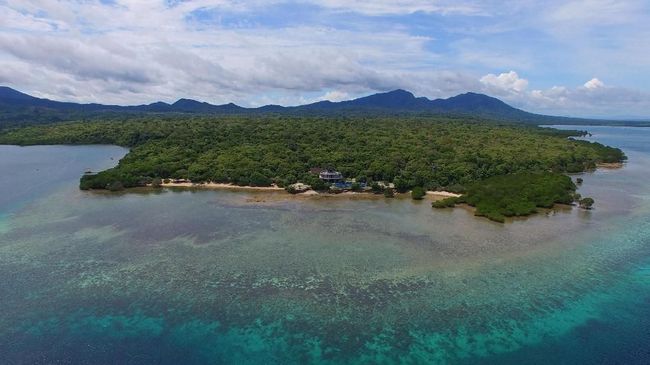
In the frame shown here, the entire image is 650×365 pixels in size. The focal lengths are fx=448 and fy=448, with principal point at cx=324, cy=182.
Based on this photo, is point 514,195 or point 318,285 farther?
point 514,195

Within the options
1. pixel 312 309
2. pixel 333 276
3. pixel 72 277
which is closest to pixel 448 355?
pixel 312 309

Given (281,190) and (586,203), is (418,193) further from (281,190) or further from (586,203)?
(586,203)

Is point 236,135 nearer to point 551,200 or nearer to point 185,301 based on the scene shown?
point 551,200

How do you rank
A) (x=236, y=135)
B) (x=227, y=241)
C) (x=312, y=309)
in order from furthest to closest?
(x=236, y=135), (x=227, y=241), (x=312, y=309)

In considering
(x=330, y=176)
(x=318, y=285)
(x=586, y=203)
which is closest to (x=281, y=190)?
(x=330, y=176)

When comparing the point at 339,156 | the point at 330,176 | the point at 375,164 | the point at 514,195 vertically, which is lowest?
the point at 514,195
